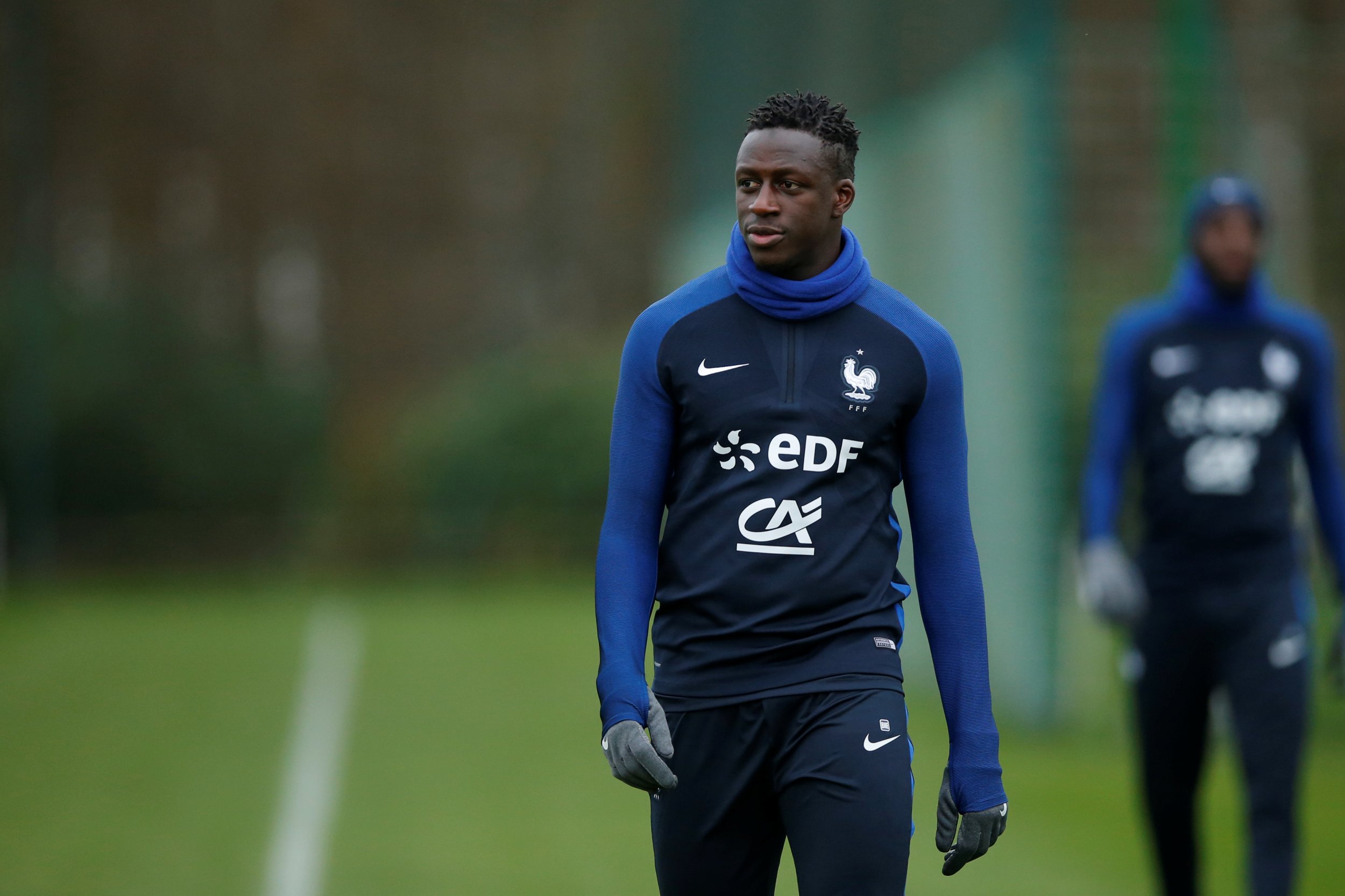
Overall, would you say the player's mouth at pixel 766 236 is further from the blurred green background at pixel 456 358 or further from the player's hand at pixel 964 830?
the blurred green background at pixel 456 358

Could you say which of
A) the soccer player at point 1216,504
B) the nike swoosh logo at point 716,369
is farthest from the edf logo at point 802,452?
the soccer player at point 1216,504

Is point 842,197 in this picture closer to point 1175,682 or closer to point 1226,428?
point 1226,428

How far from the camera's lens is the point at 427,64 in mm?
36719

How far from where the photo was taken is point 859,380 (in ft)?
11.4

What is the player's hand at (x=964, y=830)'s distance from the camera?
344 cm

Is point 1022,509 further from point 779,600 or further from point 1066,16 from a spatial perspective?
point 779,600

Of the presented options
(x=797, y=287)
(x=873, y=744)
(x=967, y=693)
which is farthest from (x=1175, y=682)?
(x=797, y=287)

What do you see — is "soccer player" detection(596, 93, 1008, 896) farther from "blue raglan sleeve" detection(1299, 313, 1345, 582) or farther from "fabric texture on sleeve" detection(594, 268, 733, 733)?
"blue raglan sleeve" detection(1299, 313, 1345, 582)

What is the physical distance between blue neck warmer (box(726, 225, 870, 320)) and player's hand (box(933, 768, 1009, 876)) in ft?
3.28

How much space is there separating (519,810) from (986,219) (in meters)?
5.23

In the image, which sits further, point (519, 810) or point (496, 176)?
point (496, 176)

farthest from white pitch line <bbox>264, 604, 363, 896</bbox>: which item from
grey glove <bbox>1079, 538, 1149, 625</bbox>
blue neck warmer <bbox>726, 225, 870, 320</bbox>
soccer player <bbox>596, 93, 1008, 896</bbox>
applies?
blue neck warmer <bbox>726, 225, 870, 320</bbox>

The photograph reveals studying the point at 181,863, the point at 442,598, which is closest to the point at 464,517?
the point at 442,598

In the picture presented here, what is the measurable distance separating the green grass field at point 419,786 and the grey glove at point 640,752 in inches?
156
